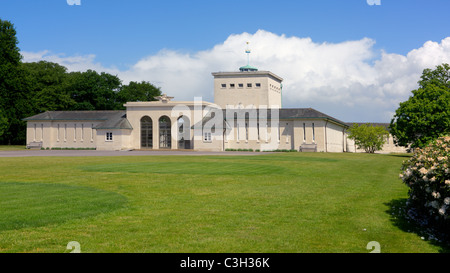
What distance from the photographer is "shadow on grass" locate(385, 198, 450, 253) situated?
8750 millimetres

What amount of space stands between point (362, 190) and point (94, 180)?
11952 millimetres

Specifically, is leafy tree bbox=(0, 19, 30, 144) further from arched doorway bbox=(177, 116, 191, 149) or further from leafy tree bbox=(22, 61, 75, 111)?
arched doorway bbox=(177, 116, 191, 149)

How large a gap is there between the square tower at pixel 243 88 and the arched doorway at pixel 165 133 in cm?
1810

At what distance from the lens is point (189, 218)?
10.6 m

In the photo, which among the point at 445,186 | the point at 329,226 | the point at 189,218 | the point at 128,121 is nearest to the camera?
the point at 445,186

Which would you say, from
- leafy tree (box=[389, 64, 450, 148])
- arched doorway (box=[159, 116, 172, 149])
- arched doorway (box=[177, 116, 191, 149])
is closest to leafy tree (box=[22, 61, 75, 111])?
arched doorway (box=[159, 116, 172, 149])

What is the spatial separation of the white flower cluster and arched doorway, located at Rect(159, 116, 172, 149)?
52759 mm

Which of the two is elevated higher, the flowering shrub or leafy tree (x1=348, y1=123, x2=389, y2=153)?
leafy tree (x1=348, y1=123, x2=389, y2=153)

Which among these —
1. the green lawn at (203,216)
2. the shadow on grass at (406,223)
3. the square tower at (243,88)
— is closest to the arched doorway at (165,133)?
the square tower at (243,88)

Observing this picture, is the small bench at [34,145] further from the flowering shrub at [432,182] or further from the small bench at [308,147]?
the flowering shrub at [432,182]

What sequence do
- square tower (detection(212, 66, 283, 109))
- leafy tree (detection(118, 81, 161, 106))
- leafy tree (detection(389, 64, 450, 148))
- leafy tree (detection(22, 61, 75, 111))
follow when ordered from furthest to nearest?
leafy tree (detection(118, 81, 161, 106)), leafy tree (detection(22, 61, 75, 111)), square tower (detection(212, 66, 283, 109)), leafy tree (detection(389, 64, 450, 148))

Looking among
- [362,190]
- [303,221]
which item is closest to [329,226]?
[303,221]

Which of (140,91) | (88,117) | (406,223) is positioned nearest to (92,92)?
→ (140,91)
